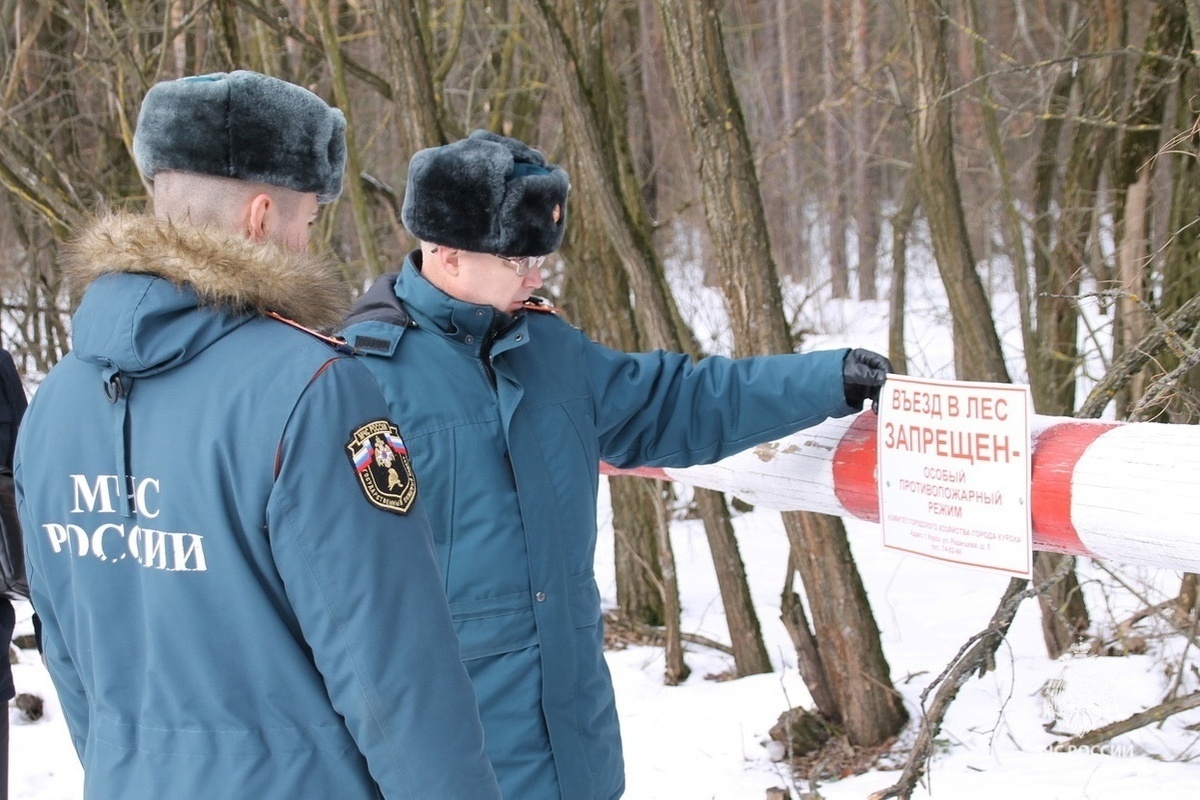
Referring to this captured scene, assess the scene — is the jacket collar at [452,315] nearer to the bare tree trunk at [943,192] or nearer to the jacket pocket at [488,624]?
the jacket pocket at [488,624]

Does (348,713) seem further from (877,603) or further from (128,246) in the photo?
(877,603)

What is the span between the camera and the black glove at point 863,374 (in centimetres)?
227

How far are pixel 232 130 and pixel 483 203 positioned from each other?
0.74m

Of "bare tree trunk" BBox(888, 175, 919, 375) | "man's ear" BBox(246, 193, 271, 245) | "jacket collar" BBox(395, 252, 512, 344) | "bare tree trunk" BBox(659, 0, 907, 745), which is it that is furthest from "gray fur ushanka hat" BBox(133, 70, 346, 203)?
"bare tree trunk" BBox(888, 175, 919, 375)

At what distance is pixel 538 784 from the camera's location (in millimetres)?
2047

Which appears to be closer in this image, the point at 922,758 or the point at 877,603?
the point at 922,758

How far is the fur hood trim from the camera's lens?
1.45 m

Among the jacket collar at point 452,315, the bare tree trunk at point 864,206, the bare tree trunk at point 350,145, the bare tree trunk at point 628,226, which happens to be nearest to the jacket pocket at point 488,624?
the jacket collar at point 452,315

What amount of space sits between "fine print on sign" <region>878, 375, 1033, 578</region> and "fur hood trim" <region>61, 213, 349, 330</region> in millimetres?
1160

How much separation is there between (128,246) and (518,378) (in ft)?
2.73

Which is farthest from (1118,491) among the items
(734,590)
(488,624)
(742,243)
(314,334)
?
(734,590)

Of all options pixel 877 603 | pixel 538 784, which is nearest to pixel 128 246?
pixel 538 784

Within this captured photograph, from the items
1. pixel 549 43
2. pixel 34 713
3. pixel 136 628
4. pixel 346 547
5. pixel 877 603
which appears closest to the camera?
pixel 346 547

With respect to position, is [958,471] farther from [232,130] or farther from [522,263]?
[232,130]
